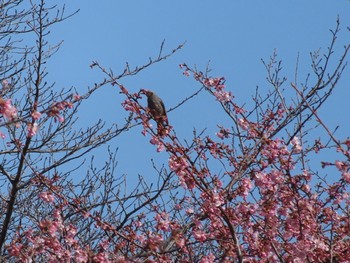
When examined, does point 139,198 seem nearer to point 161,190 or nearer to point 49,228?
point 161,190

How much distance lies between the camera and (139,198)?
7305 millimetres

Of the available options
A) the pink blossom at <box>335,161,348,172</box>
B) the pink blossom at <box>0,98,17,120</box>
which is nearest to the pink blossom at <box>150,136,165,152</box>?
the pink blossom at <box>335,161,348,172</box>

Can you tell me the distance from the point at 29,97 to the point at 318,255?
402 centimetres

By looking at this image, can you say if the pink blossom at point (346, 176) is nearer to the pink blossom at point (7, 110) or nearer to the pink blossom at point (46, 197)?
the pink blossom at point (46, 197)

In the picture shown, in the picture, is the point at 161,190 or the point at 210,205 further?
the point at 161,190

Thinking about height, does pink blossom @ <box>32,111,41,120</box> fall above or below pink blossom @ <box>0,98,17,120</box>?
above

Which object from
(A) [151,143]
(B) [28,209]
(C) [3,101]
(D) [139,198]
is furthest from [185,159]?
(B) [28,209]

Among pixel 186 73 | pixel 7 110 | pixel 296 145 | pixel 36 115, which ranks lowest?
pixel 7 110

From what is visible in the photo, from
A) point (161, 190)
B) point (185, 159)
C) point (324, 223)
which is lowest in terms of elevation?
point (324, 223)

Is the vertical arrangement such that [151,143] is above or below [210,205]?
above

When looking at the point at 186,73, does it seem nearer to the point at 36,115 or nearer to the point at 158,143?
the point at 158,143

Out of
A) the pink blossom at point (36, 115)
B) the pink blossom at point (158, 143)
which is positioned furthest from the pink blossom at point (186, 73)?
the pink blossom at point (36, 115)

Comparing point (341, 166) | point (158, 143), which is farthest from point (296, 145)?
point (158, 143)

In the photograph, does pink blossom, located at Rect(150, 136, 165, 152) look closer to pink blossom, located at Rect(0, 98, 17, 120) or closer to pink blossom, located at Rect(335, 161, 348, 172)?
pink blossom, located at Rect(335, 161, 348, 172)
